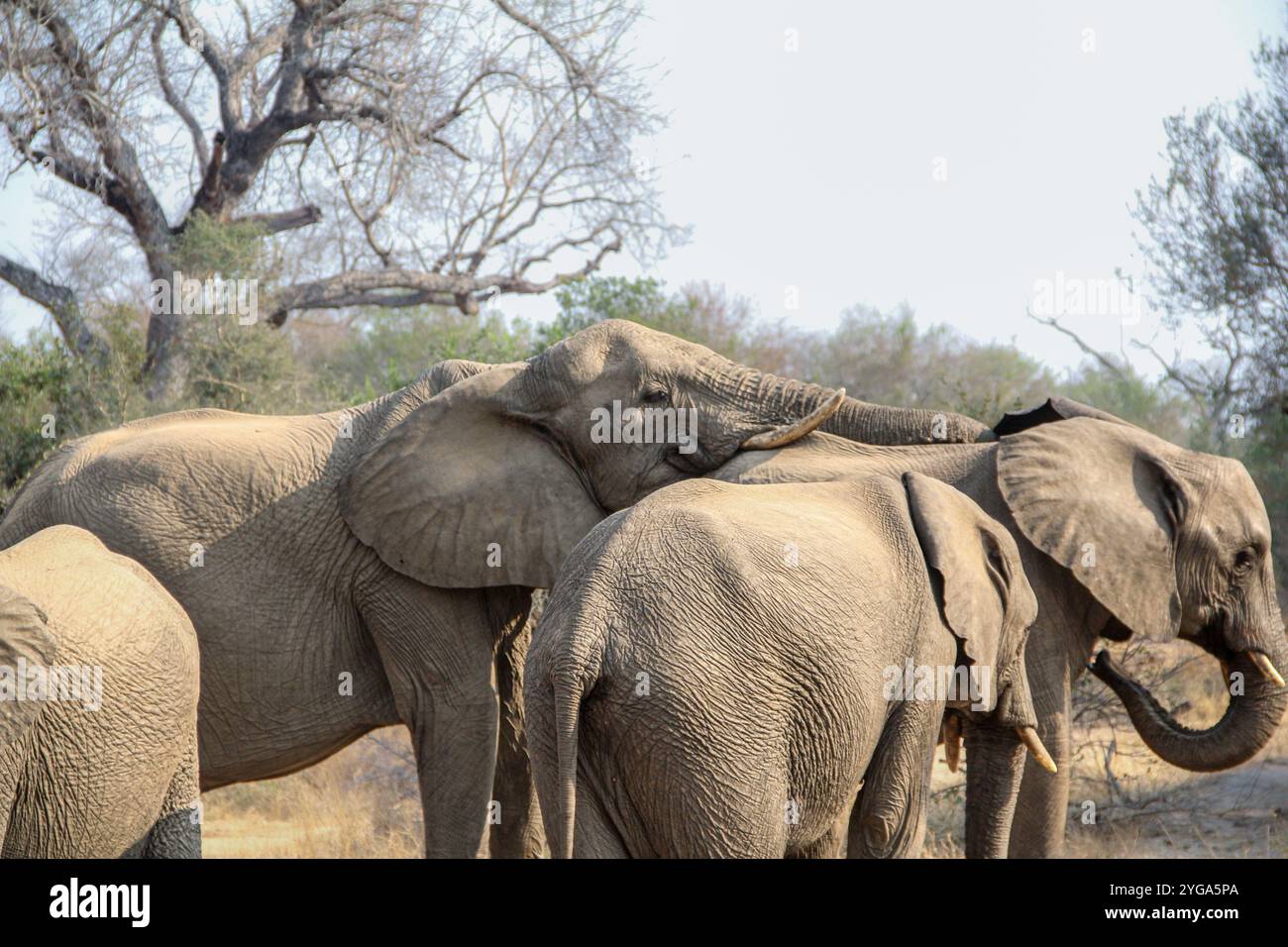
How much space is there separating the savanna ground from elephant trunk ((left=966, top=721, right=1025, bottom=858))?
1.99 meters

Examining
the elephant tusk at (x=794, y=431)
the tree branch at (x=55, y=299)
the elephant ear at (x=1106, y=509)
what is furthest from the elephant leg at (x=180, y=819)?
the tree branch at (x=55, y=299)

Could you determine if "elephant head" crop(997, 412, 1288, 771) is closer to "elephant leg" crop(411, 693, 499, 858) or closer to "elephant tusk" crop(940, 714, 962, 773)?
"elephant tusk" crop(940, 714, 962, 773)

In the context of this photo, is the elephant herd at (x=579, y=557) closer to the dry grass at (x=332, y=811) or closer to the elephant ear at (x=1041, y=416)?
the elephant ear at (x=1041, y=416)

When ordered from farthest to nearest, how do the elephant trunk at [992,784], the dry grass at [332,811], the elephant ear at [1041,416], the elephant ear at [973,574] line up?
1. the dry grass at [332,811]
2. the elephant ear at [1041,416]
3. the elephant trunk at [992,784]
4. the elephant ear at [973,574]

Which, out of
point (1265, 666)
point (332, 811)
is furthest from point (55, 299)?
point (1265, 666)

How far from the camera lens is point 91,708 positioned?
13.0ft

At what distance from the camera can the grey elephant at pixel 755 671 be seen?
379cm

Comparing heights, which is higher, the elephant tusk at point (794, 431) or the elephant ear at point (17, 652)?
the elephant tusk at point (794, 431)

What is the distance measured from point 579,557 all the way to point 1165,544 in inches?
101

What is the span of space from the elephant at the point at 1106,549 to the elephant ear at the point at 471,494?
663 mm

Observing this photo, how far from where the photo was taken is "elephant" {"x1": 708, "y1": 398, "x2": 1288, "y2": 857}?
18.1 ft
